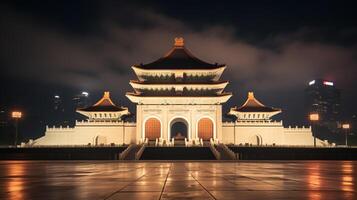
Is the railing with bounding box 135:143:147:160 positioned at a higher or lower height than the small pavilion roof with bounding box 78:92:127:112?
lower

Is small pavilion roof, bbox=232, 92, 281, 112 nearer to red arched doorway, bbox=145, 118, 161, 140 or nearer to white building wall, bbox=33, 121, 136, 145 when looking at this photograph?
red arched doorway, bbox=145, 118, 161, 140

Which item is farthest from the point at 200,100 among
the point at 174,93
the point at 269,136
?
the point at 269,136

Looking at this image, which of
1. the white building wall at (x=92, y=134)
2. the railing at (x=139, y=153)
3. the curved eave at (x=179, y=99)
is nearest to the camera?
the railing at (x=139, y=153)

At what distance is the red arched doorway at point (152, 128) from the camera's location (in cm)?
6869

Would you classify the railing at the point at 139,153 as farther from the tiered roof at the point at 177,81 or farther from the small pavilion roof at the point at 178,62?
the small pavilion roof at the point at 178,62

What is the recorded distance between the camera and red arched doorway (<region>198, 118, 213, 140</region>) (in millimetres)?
68425

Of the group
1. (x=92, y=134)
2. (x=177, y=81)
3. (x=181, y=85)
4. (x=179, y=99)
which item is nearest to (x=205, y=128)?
(x=179, y=99)

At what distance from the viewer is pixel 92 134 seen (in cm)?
7175

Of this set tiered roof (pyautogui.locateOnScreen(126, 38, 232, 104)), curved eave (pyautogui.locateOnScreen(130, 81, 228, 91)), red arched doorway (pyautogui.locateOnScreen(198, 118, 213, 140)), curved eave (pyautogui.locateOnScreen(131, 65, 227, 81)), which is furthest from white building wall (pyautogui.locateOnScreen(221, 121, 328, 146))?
curved eave (pyautogui.locateOnScreen(131, 65, 227, 81))

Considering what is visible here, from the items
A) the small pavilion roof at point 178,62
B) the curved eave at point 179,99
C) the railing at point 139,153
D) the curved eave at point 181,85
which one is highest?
the small pavilion roof at point 178,62

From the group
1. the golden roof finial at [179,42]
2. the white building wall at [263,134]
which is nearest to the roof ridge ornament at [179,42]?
the golden roof finial at [179,42]

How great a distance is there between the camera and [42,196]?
1341cm

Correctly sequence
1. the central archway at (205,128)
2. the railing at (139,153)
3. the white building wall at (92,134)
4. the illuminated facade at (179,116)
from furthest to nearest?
the white building wall at (92,134) → the central archway at (205,128) → the illuminated facade at (179,116) → the railing at (139,153)

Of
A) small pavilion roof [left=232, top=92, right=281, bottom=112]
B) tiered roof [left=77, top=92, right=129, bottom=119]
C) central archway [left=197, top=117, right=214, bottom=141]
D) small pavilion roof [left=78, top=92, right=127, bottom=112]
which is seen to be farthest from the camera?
small pavilion roof [left=78, top=92, right=127, bottom=112]
